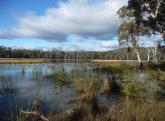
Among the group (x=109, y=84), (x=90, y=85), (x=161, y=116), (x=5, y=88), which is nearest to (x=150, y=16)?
(x=109, y=84)

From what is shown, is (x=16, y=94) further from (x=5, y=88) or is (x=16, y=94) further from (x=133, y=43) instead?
(x=133, y=43)

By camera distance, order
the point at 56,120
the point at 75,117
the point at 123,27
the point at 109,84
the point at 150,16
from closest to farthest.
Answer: the point at 56,120 → the point at 75,117 → the point at 109,84 → the point at 150,16 → the point at 123,27

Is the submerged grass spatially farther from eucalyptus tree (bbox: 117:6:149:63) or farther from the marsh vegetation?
eucalyptus tree (bbox: 117:6:149:63)

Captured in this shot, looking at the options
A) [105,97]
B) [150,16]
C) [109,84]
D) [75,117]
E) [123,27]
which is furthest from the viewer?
[123,27]

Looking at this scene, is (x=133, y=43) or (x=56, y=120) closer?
(x=56, y=120)

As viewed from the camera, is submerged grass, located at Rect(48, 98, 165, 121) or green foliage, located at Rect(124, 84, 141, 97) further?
green foliage, located at Rect(124, 84, 141, 97)

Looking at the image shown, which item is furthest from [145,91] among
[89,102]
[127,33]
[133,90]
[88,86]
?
[127,33]

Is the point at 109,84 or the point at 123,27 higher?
the point at 123,27

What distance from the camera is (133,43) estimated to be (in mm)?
36906

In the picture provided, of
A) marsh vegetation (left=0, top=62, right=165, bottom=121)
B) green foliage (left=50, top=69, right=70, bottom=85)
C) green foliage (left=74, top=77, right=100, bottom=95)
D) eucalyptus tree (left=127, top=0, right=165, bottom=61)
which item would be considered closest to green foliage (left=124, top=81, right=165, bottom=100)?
marsh vegetation (left=0, top=62, right=165, bottom=121)

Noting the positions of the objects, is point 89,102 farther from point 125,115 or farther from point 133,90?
point 125,115

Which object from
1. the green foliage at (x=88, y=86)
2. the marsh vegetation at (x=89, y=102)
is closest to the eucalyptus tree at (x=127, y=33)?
the marsh vegetation at (x=89, y=102)

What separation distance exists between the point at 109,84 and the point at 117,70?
24.4 ft

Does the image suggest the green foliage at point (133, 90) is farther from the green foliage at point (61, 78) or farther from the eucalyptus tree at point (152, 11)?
the eucalyptus tree at point (152, 11)
